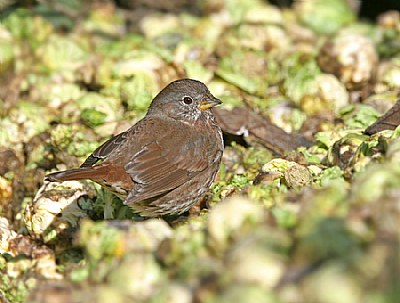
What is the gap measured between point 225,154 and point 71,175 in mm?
1793

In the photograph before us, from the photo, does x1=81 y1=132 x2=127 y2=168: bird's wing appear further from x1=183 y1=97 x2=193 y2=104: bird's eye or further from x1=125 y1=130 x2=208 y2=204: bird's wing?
x1=183 y1=97 x2=193 y2=104: bird's eye

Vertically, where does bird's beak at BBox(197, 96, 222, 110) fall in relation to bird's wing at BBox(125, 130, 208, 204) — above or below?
above

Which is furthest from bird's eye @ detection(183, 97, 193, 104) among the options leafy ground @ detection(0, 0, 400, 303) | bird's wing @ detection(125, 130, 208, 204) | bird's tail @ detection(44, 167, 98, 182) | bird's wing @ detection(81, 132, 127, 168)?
bird's tail @ detection(44, 167, 98, 182)

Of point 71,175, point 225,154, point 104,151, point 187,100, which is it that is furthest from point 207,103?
point 71,175

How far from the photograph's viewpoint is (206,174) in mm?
5215

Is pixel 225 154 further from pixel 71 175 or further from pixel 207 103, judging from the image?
pixel 71 175

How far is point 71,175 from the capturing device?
14.8 ft

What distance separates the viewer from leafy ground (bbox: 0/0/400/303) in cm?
270

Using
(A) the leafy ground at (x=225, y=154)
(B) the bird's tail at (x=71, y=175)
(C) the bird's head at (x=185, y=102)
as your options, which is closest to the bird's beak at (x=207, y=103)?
(C) the bird's head at (x=185, y=102)

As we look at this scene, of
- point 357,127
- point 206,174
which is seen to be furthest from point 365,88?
point 206,174

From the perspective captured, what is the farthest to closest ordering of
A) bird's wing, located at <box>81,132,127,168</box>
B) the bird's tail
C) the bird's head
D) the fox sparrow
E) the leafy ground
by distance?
the bird's head → bird's wing, located at <box>81,132,127,168</box> → the fox sparrow → the bird's tail → the leafy ground

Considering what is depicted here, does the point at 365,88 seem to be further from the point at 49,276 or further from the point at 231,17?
the point at 49,276

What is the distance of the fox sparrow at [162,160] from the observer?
483cm

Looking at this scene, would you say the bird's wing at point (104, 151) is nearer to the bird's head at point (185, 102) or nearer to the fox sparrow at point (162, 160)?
the fox sparrow at point (162, 160)
